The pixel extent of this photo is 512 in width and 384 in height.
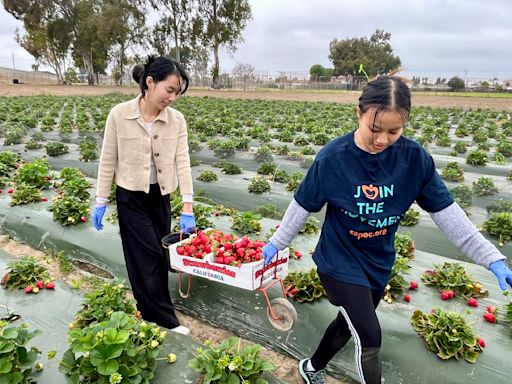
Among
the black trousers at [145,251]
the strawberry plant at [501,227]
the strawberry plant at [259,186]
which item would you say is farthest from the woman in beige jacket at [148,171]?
the strawberry plant at [501,227]

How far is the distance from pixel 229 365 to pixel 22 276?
7.49 ft

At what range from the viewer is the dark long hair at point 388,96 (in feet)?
5.55

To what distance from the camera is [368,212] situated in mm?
1928

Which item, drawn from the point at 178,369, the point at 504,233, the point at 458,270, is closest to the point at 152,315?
the point at 178,369

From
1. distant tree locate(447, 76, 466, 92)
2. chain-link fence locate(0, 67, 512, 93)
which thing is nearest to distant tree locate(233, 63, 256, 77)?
chain-link fence locate(0, 67, 512, 93)

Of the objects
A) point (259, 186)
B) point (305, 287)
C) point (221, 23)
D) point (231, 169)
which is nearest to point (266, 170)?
point (231, 169)

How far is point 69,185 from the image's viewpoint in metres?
5.55

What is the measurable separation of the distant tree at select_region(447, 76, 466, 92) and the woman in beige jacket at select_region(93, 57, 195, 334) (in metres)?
47.7

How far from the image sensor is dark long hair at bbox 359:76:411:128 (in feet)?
5.55

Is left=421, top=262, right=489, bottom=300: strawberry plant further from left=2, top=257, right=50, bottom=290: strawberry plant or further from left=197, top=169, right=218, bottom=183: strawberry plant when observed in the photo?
left=197, top=169, right=218, bottom=183: strawberry plant

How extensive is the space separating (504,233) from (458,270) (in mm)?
1669

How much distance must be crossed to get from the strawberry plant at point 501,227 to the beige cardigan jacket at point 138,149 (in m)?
3.71

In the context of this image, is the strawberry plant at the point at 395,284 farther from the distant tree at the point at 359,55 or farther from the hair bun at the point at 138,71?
the distant tree at the point at 359,55

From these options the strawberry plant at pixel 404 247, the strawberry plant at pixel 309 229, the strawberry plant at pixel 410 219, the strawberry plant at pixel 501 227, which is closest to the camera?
the strawberry plant at pixel 404 247
